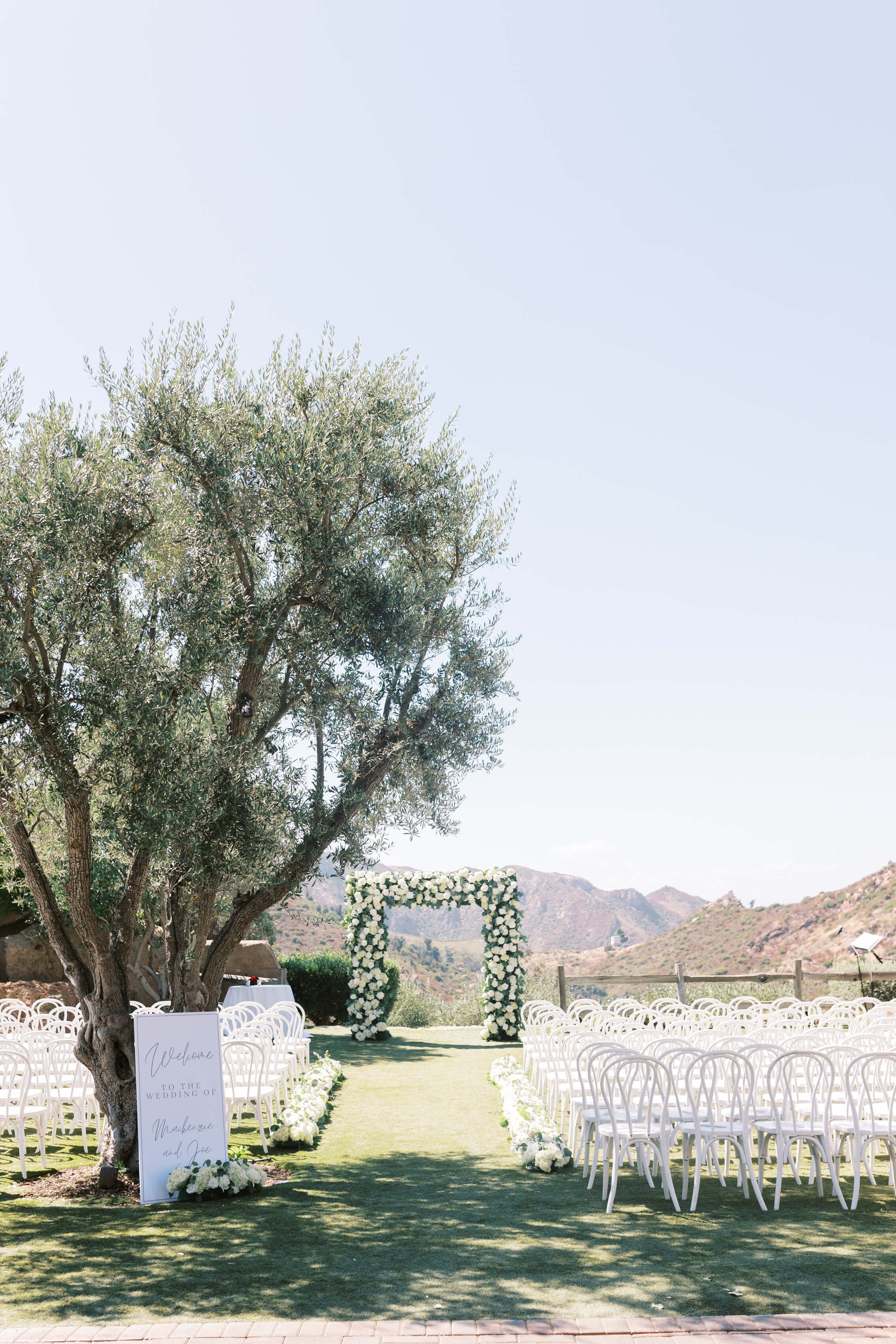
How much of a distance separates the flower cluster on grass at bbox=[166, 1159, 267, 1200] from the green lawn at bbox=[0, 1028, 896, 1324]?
0.46 feet

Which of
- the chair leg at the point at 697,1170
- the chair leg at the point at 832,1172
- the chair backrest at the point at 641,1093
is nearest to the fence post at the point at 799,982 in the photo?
the chair leg at the point at 832,1172

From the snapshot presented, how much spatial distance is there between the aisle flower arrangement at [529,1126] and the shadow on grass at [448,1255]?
30 centimetres

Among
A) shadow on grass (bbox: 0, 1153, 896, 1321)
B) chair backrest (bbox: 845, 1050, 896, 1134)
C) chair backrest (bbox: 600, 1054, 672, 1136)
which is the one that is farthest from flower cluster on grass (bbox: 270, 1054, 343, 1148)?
chair backrest (bbox: 845, 1050, 896, 1134)

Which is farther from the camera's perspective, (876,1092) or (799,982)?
(799,982)

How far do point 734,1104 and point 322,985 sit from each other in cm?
1415

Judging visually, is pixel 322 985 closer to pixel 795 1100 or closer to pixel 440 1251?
pixel 795 1100

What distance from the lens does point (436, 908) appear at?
661 inches

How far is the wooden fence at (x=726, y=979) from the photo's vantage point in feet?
51.4

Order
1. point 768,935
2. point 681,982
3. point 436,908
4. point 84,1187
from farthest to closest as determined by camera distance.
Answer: point 768,935 < point 436,908 < point 681,982 < point 84,1187

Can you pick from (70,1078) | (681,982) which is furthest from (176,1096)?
(681,982)

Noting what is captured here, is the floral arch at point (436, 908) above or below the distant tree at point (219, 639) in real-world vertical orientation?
below

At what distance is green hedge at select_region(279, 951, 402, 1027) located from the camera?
18.9 meters

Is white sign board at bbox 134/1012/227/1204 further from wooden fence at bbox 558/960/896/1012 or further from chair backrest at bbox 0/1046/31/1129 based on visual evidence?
wooden fence at bbox 558/960/896/1012

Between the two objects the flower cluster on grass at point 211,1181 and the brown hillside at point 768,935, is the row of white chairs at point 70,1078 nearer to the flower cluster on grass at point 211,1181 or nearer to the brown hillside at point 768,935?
the flower cluster on grass at point 211,1181
